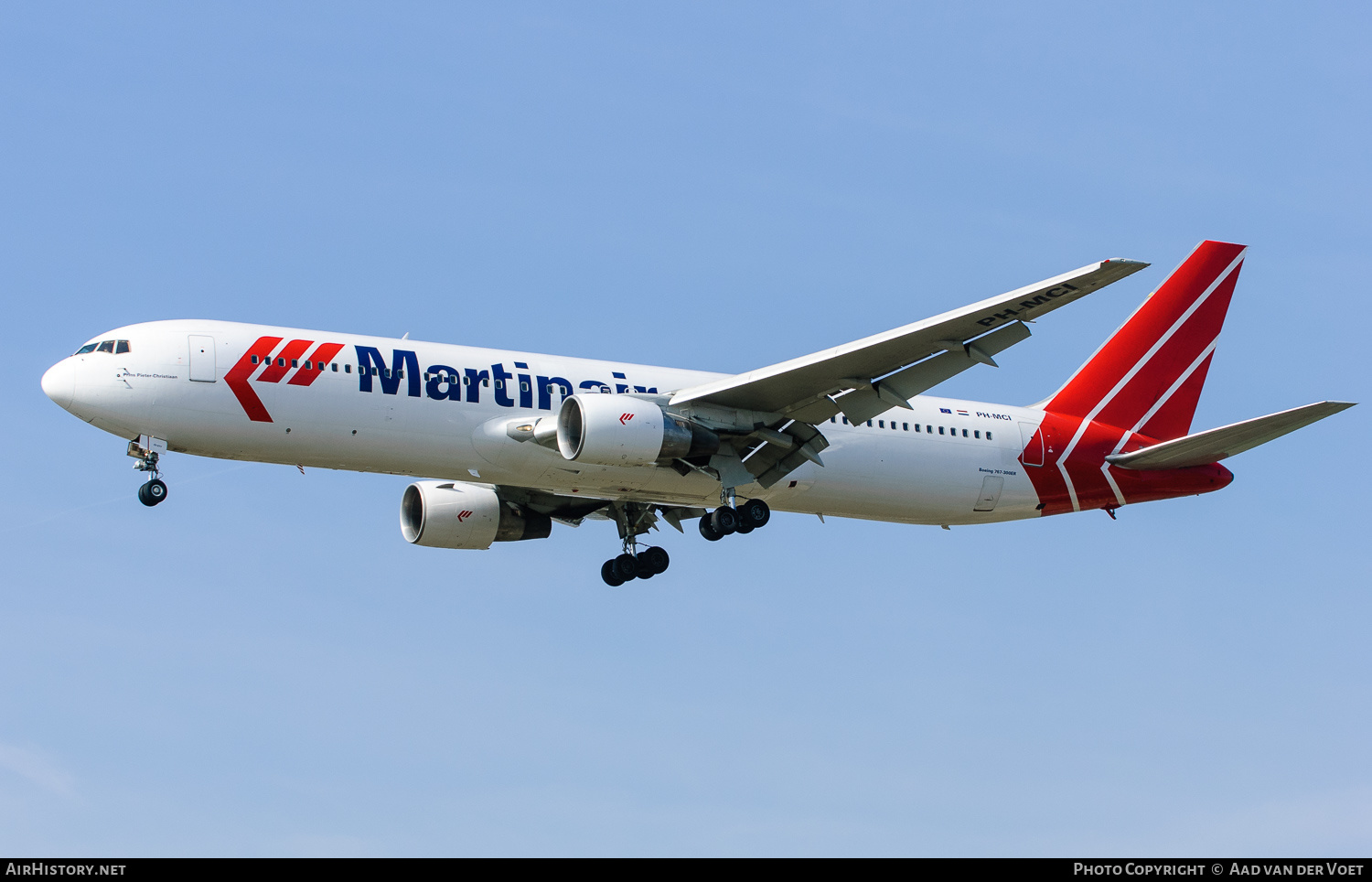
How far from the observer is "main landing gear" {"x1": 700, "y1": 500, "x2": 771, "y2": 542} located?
3400 cm

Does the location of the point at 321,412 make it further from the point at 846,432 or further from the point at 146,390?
the point at 846,432

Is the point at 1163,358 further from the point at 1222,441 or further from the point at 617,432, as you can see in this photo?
the point at 617,432

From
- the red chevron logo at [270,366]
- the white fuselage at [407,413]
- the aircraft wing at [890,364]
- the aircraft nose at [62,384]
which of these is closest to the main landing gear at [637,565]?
the white fuselage at [407,413]

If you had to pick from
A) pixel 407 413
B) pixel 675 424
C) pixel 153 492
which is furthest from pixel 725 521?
pixel 153 492

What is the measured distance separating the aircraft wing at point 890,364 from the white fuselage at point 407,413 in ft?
6.88

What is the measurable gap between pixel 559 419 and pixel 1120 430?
14865mm

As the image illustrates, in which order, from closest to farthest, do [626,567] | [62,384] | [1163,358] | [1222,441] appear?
[62,384] < [1222,441] < [626,567] < [1163,358]

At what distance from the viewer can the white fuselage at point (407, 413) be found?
30.6 metres

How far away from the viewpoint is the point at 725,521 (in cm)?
3400

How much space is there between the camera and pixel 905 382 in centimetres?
3195

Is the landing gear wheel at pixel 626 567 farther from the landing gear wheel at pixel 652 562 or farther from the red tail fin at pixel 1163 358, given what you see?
the red tail fin at pixel 1163 358

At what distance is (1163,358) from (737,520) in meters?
12.7
